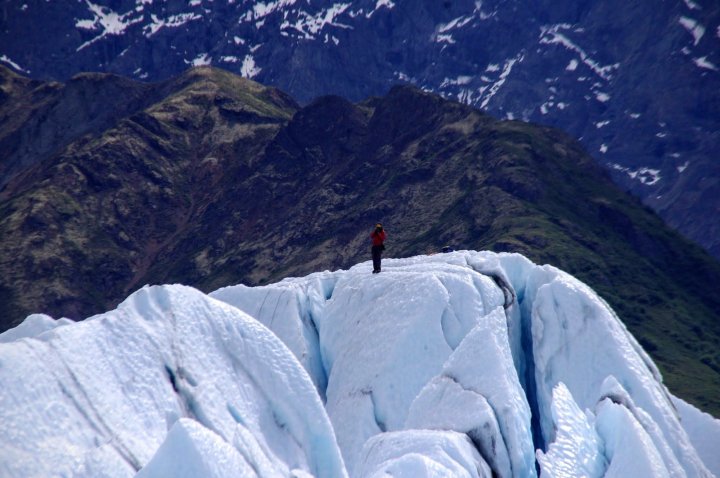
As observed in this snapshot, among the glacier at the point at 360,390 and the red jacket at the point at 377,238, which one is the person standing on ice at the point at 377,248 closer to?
the red jacket at the point at 377,238

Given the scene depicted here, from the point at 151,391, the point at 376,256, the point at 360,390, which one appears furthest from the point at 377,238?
the point at 151,391

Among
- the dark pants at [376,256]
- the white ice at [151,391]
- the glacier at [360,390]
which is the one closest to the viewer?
the white ice at [151,391]

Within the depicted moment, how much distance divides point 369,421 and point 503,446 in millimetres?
9931

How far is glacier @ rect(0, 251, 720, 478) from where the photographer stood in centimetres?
2498

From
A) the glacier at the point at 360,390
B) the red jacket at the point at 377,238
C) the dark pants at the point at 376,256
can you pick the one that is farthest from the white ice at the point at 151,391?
the red jacket at the point at 377,238

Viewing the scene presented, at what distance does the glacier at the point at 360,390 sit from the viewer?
82.0ft

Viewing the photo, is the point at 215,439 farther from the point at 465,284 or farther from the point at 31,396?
the point at 465,284

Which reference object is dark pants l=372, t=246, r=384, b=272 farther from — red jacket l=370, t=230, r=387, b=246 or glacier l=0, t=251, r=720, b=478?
glacier l=0, t=251, r=720, b=478

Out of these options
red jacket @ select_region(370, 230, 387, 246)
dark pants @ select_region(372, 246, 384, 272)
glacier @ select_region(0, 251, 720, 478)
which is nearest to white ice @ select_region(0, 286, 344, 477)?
glacier @ select_region(0, 251, 720, 478)

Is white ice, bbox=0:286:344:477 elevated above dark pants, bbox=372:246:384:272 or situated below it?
above

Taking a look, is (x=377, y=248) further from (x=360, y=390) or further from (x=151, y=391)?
(x=151, y=391)


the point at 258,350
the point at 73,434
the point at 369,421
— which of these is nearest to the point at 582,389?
the point at 369,421

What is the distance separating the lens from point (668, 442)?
1425 inches

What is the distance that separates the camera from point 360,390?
41.4 metres
